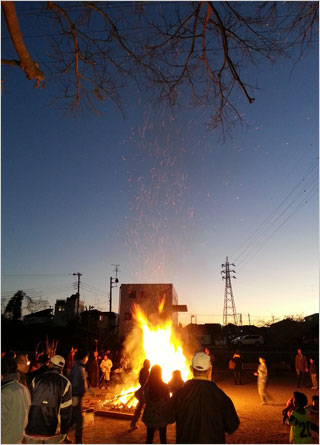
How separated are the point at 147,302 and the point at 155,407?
1650 centimetres

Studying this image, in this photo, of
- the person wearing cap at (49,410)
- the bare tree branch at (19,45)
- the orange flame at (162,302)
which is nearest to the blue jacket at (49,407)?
the person wearing cap at (49,410)

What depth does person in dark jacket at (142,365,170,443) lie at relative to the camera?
5.64 metres

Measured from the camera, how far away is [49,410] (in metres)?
4.29

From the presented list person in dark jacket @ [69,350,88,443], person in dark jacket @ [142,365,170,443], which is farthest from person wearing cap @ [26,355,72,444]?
person in dark jacket @ [69,350,88,443]

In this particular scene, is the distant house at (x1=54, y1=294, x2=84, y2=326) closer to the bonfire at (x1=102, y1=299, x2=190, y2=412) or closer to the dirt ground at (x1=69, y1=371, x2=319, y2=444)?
the bonfire at (x1=102, y1=299, x2=190, y2=412)

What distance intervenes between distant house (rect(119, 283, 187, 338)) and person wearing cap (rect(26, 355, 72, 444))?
17063 mm

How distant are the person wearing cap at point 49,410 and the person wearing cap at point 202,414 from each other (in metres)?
1.56

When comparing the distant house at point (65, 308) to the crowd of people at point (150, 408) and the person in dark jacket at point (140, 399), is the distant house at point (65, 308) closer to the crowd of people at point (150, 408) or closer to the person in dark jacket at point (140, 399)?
the person in dark jacket at point (140, 399)

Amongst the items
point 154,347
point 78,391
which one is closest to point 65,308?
point 154,347

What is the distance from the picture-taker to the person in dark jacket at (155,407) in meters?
5.64

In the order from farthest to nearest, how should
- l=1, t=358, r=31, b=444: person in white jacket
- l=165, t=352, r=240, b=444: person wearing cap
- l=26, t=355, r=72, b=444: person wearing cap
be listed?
l=26, t=355, r=72, b=444: person wearing cap, l=1, t=358, r=31, b=444: person in white jacket, l=165, t=352, r=240, b=444: person wearing cap

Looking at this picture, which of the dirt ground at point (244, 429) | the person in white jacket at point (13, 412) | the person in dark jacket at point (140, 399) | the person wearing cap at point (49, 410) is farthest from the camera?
the person in dark jacket at point (140, 399)

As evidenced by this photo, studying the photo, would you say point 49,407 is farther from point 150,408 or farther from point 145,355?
point 145,355

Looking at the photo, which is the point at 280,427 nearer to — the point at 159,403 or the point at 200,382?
the point at 159,403
